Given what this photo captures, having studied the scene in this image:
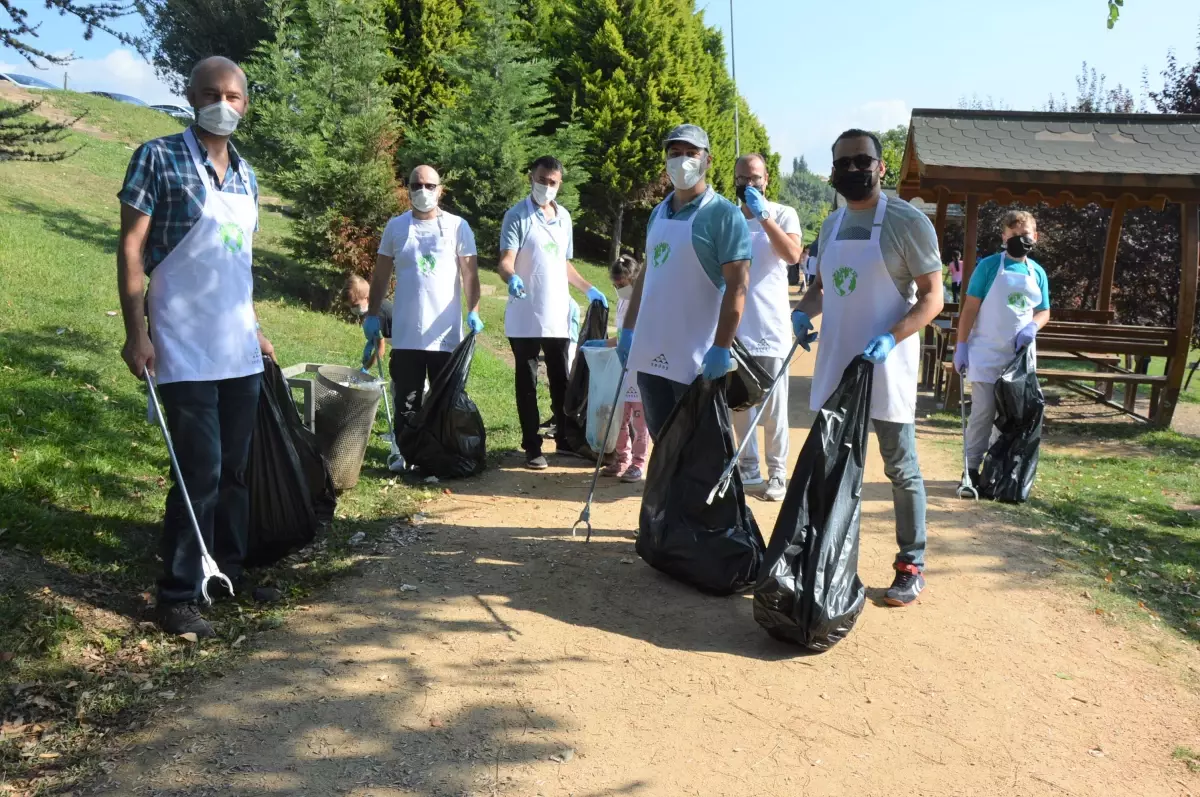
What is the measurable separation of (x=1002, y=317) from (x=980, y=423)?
0.74 metres

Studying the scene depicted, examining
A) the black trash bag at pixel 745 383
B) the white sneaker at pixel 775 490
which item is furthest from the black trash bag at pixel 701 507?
the white sneaker at pixel 775 490

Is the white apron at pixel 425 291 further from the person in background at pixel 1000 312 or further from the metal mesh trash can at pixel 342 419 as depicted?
the person in background at pixel 1000 312

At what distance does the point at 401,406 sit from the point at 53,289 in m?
4.19

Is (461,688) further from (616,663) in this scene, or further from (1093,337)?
(1093,337)

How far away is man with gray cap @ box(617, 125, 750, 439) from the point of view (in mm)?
4254

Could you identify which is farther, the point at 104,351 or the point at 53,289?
the point at 53,289

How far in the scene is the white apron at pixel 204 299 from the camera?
365 cm

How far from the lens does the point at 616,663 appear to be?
3658mm

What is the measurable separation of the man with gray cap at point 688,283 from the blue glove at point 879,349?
0.62 metres

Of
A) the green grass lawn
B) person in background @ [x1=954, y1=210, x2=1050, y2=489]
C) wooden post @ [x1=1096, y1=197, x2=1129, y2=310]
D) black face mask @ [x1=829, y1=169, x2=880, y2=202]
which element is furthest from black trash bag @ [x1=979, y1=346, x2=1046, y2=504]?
wooden post @ [x1=1096, y1=197, x2=1129, y2=310]

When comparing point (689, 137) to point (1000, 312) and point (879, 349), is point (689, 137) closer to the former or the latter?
point (879, 349)

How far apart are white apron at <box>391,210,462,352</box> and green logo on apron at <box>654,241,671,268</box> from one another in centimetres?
179

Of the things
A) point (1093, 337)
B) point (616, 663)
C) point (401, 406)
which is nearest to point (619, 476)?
point (401, 406)

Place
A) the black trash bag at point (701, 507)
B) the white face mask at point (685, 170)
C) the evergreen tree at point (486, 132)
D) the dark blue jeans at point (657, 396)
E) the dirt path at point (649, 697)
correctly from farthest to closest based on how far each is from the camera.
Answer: the evergreen tree at point (486, 132) < the dark blue jeans at point (657, 396) < the white face mask at point (685, 170) < the black trash bag at point (701, 507) < the dirt path at point (649, 697)
